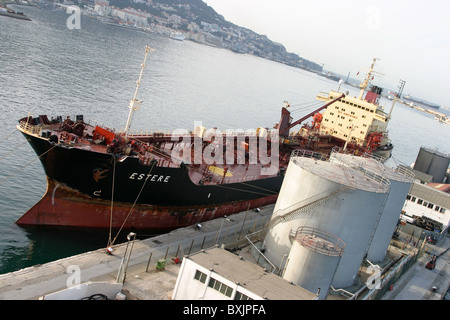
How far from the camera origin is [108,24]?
536 ft

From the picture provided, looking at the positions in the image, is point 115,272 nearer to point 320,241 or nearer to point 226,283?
point 226,283

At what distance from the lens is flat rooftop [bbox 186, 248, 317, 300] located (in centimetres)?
1322

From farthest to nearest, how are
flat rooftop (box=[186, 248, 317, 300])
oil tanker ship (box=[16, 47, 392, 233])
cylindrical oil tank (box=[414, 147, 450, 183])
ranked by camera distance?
1. cylindrical oil tank (box=[414, 147, 450, 183])
2. oil tanker ship (box=[16, 47, 392, 233])
3. flat rooftop (box=[186, 248, 317, 300])

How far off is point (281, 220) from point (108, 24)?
162 m

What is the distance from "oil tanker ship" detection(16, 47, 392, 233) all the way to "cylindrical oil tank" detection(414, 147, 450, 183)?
103 ft

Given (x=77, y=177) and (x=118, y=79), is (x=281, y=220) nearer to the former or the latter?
(x=77, y=177)

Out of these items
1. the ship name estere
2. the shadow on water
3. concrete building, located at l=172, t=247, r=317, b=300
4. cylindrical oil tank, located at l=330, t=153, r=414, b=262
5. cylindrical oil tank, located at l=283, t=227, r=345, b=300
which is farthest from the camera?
cylindrical oil tank, located at l=330, t=153, r=414, b=262

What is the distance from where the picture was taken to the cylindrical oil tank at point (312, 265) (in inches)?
655

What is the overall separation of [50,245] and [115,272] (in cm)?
507

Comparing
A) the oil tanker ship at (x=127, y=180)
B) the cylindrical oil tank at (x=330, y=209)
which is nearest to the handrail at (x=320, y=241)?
the cylindrical oil tank at (x=330, y=209)

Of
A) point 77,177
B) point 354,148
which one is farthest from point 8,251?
point 354,148

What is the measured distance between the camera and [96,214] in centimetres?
2166

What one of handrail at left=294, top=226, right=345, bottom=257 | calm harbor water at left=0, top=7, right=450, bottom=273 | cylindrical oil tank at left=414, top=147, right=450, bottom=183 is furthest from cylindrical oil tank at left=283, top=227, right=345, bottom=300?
cylindrical oil tank at left=414, top=147, right=450, bottom=183

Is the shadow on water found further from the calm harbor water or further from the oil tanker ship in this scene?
the oil tanker ship
